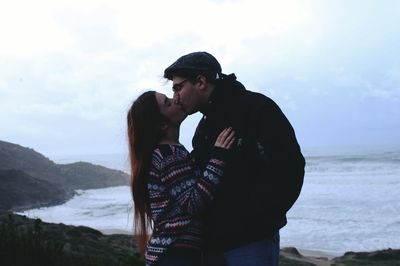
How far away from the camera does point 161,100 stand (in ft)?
9.30

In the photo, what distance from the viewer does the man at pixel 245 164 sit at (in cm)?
252

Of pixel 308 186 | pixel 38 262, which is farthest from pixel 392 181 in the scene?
pixel 38 262

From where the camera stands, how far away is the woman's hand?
2.63m

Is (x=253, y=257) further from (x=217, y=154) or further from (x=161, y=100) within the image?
(x=161, y=100)

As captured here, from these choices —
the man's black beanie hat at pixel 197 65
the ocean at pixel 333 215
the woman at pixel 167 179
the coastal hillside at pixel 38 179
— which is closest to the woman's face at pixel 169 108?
the woman at pixel 167 179

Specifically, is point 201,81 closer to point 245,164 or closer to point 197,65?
point 197,65

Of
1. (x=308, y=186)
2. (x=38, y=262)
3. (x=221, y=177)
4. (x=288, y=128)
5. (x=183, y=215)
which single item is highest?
(x=308, y=186)

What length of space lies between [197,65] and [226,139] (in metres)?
Answer: 0.40

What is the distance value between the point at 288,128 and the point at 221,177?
39cm

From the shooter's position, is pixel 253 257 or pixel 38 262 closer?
pixel 253 257

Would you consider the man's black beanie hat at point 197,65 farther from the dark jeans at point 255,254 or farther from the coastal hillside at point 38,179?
the coastal hillside at point 38,179

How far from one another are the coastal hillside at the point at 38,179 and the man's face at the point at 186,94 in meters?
31.1

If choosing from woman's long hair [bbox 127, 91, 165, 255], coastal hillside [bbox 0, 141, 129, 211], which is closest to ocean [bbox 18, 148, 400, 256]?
coastal hillside [bbox 0, 141, 129, 211]

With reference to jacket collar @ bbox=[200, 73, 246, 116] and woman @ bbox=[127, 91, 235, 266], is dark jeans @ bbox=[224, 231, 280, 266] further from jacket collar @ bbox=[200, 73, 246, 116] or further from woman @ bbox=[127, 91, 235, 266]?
jacket collar @ bbox=[200, 73, 246, 116]
